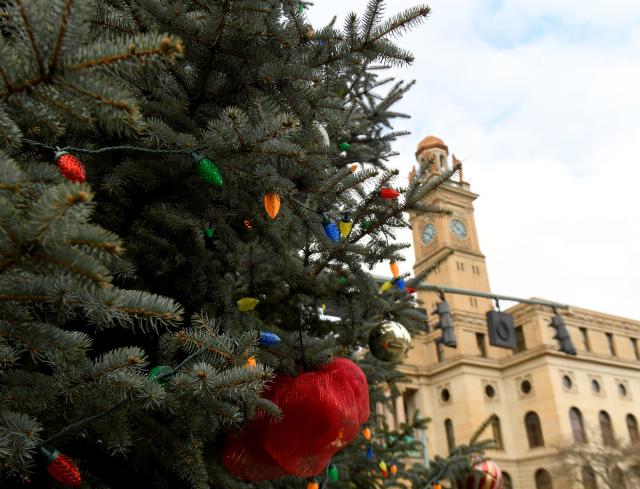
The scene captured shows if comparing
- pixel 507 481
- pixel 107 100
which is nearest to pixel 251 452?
pixel 107 100

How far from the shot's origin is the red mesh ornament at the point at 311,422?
85.6 inches

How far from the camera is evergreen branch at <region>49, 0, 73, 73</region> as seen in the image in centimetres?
94

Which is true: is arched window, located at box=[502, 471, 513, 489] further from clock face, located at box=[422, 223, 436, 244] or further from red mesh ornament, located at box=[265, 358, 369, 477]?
red mesh ornament, located at box=[265, 358, 369, 477]

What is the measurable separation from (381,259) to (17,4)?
269 cm

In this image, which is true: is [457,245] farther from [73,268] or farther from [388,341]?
[73,268]

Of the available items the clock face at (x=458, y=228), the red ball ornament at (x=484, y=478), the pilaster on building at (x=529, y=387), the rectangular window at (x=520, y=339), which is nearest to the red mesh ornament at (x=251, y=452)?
the red ball ornament at (x=484, y=478)

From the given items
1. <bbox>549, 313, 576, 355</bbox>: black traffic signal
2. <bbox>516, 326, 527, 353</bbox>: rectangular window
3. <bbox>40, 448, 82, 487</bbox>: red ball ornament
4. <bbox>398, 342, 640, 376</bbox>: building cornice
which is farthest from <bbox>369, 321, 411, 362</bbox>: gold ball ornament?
<bbox>516, 326, 527, 353</bbox>: rectangular window

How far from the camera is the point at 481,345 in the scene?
111 ft

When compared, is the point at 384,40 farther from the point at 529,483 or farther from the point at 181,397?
the point at 529,483

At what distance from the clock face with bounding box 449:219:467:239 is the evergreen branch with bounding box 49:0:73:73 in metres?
38.6

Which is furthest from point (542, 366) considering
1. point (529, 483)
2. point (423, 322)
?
point (423, 322)

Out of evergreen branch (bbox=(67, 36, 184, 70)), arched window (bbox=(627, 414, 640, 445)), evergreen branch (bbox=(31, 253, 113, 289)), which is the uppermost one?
arched window (bbox=(627, 414, 640, 445))

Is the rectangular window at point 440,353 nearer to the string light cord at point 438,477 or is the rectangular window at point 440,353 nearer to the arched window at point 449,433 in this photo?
the arched window at point 449,433

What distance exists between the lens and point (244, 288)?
2764 mm
